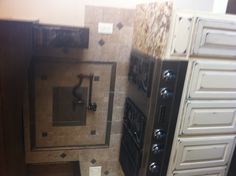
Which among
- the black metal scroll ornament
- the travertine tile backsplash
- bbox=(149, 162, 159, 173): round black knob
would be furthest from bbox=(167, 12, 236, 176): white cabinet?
the black metal scroll ornament

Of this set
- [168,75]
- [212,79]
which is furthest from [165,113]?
[212,79]

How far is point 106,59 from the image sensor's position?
1.82 meters

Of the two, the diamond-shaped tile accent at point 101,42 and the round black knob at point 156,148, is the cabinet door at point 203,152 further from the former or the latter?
the diamond-shaped tile accent at point 101,42

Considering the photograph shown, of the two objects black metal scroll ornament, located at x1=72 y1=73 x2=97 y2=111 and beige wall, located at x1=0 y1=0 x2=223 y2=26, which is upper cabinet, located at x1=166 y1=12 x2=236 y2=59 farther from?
black metal scroll ornament, located at x1=72 y1=73 x2=97 y2=111

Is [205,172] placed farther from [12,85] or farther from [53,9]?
[53,9]

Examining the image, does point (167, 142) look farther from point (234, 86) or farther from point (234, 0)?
point (234, 0)

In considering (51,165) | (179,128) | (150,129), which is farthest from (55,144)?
(179,128)

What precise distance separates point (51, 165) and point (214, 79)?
4.99 ft

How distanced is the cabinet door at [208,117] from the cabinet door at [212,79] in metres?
0.05

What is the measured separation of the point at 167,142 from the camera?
1461mm

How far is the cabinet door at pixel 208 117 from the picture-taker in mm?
1419

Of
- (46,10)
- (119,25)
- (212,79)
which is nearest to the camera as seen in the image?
(212,79)

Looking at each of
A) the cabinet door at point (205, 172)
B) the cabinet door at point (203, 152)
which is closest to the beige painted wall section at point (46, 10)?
the cabinet door at point (203, 152)

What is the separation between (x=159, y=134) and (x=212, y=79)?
18.5 inches
